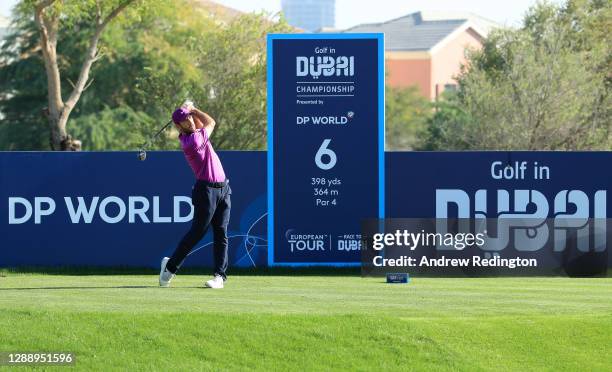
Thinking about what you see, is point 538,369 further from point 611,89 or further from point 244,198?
point 611,89

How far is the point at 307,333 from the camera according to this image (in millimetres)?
9117

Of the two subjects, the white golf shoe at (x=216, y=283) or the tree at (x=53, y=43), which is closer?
the white golf shoe at (x=216, y=283)

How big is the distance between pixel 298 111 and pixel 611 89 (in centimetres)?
2289

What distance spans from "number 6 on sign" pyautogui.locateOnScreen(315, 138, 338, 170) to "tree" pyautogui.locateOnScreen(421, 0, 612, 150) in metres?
18.4

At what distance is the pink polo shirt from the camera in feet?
37.7

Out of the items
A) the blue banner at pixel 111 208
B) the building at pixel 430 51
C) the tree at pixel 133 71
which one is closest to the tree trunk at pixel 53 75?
the blue banner at pixel 111 208

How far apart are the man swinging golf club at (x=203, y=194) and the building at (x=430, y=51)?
266 feet

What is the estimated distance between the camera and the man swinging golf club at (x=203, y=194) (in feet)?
37.6

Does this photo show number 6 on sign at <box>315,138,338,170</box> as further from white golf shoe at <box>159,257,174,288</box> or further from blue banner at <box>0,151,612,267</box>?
white golf shoe at <box>159,257,174,288</box>

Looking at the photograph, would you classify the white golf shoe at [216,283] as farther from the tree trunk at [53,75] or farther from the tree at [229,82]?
the tree at [229,82]

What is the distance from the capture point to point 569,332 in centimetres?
941

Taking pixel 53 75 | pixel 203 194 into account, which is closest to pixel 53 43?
pixel 53 75

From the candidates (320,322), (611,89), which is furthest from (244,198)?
(611,89)

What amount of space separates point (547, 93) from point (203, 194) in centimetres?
2276
